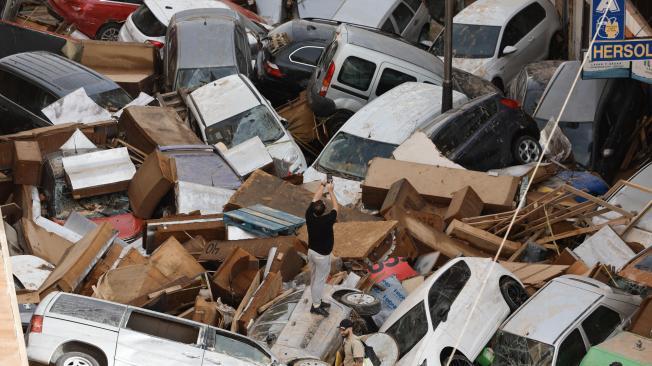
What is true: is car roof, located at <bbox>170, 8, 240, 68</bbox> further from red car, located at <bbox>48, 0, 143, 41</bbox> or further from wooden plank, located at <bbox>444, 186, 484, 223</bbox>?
wooden plank, located at <bbox>444, 186, 484, 223</bbox>

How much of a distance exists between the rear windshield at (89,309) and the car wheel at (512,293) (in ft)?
12.6

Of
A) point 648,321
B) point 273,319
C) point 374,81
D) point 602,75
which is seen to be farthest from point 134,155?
point 648,321

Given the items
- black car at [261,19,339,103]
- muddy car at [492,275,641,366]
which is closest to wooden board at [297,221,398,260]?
muddy car at [492,275,641,366]

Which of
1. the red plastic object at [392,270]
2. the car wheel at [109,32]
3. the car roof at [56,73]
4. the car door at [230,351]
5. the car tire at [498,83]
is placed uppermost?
the car door at [230,351]

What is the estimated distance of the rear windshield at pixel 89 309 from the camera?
32.3 ft

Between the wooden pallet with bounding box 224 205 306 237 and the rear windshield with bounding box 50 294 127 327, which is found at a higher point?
the rear windshield with bounding box 50 294 127 327

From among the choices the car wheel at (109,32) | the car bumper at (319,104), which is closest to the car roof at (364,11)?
the car wheel at (109,32)

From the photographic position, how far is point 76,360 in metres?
9.61

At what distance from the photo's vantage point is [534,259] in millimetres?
13812

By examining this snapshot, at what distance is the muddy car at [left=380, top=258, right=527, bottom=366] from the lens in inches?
426

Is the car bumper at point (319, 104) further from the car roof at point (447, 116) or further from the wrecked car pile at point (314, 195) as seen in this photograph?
the car roof at point (447, 116)

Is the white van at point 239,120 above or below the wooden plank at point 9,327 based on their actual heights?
below

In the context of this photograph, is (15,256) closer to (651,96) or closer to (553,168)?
(553,168)

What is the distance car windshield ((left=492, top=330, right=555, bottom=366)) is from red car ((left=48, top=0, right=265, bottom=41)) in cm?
1329
